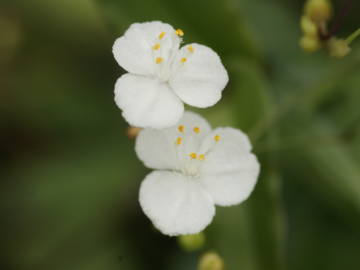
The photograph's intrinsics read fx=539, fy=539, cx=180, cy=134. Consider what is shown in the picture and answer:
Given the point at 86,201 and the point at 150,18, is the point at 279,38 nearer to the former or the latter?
the point at 150,18

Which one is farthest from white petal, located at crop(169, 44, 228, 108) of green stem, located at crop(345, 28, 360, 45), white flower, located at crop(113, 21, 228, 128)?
green stem, located at crop(345, 28, 360, 45)

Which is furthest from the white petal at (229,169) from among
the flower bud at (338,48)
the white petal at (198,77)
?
the flower bud at (338,48)

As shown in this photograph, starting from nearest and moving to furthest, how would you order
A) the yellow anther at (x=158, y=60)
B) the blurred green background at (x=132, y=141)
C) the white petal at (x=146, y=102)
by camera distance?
the white petal at (x=146, y=102)
the yellow anther at (x=158, y=60)
the blurred green background at (x=132, y=141)

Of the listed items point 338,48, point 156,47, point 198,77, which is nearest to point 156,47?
point 156,47

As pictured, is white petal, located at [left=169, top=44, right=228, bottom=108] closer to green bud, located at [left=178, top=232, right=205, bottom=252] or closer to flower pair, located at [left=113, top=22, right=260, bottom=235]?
flower pair, located at [left=113, top=22, right=260, bottom=235]

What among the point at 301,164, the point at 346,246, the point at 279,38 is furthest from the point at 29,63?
the point at 346,246

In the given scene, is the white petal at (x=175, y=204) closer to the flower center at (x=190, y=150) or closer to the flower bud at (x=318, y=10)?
the flower center at (x=190, y=150)

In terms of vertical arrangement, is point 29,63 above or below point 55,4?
below

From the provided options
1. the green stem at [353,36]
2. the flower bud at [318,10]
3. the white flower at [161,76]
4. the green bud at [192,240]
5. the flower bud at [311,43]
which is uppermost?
the flower bud at [318,10]
